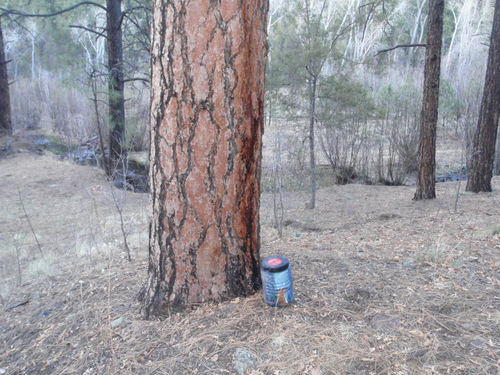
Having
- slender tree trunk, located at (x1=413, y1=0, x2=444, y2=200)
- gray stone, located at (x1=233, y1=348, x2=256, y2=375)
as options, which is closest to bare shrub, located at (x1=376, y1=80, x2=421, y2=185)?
slender tree trunk, located at (x1=413, y1=0, x2=444, y2=200)

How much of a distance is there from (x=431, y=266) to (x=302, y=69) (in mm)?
5396

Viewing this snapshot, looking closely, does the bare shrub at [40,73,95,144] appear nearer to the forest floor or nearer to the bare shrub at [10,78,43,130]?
the bare shrub at [10,78,43,130]

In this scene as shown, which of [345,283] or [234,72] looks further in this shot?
[345,283]

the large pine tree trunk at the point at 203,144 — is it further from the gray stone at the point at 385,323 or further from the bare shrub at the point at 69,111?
the bare shrub at the point at 69,111

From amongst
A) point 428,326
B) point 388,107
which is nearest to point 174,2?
point 428,326

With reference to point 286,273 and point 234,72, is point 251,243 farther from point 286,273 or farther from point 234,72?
point 234,72

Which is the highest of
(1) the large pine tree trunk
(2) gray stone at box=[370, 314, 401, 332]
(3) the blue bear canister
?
(1) the large pine tree trunk

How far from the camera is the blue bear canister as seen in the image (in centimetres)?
215

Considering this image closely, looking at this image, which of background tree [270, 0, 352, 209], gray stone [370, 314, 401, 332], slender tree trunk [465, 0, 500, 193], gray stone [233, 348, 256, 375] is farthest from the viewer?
background tree [270, 0, 352, 209]

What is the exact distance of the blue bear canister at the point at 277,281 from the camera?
2.15 meters

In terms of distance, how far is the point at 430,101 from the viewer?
6887 millimetres

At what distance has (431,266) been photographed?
2.88 m

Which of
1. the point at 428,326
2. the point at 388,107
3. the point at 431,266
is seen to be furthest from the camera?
the point at 388,107

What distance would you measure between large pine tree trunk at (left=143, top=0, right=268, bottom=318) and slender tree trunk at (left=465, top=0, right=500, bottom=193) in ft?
19.6
